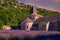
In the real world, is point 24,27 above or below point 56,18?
below

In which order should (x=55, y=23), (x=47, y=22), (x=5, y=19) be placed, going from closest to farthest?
1. (x=55, y=23)
2. (x=47, y=22)
3. (x=5, y=19)

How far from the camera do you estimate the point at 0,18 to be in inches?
2125

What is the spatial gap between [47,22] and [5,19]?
17782 millimetres

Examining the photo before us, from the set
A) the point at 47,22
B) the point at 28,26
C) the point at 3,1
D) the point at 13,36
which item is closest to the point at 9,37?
the point at 13,36

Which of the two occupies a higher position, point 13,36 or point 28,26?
point 13,36

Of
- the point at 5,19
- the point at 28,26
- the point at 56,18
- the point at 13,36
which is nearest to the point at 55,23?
the point at 56,18

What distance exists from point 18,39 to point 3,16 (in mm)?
53165

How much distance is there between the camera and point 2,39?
2.69 metres

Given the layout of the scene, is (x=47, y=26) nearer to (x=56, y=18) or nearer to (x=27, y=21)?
(x=56, y=18)

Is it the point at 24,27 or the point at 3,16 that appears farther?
the point at 3,16

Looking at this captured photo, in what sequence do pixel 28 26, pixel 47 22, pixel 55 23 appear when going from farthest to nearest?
pixel 28 26
pixel 47 22
pixel 55 23

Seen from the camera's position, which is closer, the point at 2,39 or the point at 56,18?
the point at 2,39

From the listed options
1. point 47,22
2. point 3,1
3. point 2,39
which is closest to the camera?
point 2,39

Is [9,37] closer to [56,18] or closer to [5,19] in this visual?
[56,18]
